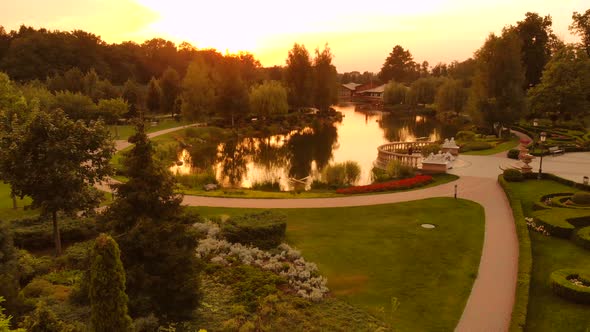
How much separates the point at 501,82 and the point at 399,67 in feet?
368

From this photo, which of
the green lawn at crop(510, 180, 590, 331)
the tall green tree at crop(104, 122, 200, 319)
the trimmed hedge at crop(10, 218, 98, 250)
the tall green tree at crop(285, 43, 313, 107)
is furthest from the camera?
the tall green tree at crop(285, 43, 313, 107)

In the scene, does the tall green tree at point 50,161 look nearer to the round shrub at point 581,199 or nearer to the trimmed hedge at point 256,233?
the trimmed hedge at point 256,233

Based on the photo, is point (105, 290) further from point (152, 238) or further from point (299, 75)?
point (299, 75)

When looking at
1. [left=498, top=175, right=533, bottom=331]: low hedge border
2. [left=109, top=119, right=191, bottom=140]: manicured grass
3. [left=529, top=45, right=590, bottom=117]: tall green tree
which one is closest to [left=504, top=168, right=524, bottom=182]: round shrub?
[left=498, top=175, right=533, bottom=331]: low hedge border

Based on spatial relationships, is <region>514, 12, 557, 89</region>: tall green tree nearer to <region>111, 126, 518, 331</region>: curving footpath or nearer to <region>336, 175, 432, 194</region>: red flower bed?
<region>111, 126, 518, 331</region>: curving footpath

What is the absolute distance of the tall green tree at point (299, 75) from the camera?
284 feet

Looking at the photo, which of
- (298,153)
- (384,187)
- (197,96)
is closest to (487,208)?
(384,187)

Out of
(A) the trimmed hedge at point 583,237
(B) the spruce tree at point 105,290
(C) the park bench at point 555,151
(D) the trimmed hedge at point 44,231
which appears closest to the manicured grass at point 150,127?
(D) the trimmed hedge at point 44,231

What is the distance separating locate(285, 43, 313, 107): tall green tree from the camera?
284 ft

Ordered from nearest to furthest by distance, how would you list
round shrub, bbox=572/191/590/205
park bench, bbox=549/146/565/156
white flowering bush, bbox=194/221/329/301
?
white flowering bush, bbox=194/221/329/301
round shrub, bbox=572/191/590/205
park bench, bbox=549/146/565/156

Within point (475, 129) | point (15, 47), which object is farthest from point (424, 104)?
point (15, 47)

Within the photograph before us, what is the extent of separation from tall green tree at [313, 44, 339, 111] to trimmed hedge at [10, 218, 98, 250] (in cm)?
7203

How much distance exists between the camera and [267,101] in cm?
7219

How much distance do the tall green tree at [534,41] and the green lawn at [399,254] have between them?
178 feet
